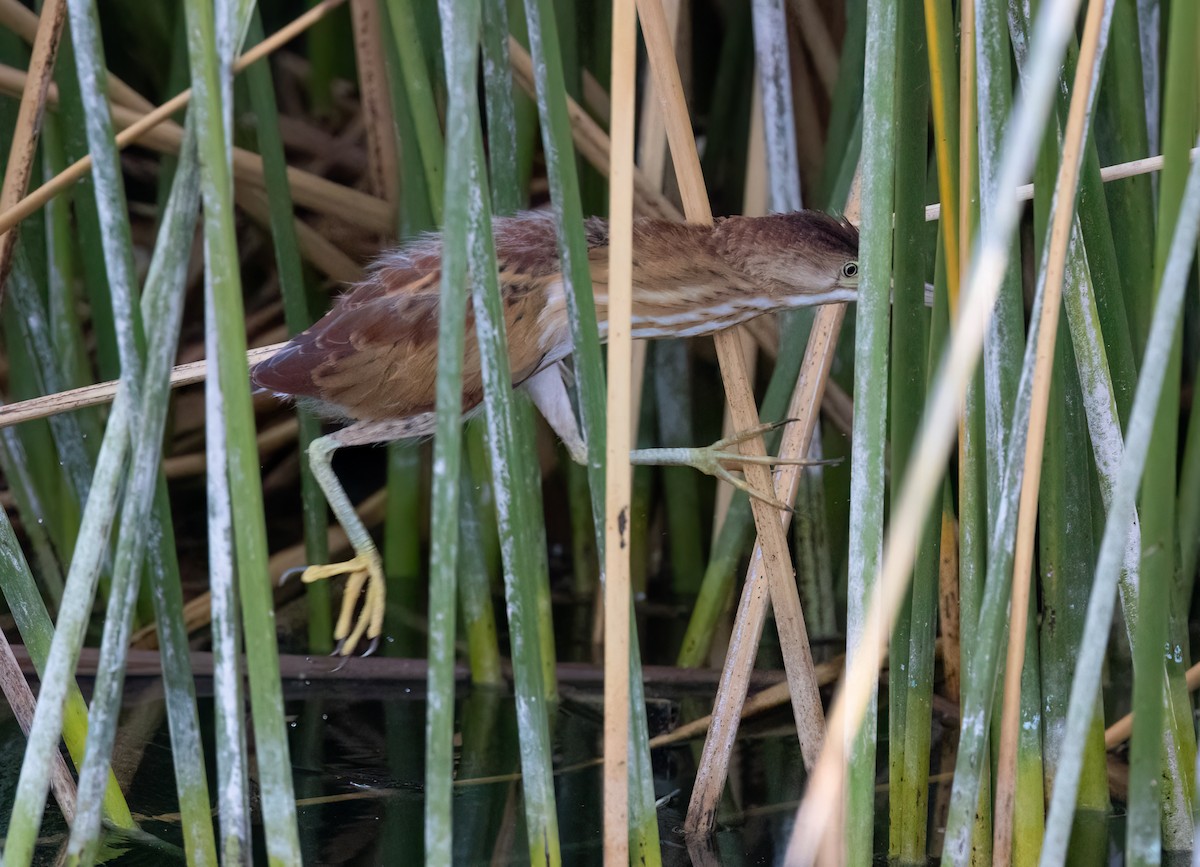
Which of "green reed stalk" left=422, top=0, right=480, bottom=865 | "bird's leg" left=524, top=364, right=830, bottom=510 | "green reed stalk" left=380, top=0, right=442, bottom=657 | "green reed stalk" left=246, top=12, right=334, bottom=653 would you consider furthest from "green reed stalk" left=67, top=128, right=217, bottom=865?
"green reed stalk" left=380, top=0, right=442, bottom=657

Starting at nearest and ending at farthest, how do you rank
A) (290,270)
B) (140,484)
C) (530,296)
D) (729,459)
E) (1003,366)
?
(140,484) < (1003,366) < (729,459) < (530,296) < (290,270)

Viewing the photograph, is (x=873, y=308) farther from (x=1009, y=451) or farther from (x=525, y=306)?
(x=525, y=306)

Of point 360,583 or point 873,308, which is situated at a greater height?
point 873,308

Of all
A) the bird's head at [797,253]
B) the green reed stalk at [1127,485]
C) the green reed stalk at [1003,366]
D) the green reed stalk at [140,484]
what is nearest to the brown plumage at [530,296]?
the bird's head at [797,253]

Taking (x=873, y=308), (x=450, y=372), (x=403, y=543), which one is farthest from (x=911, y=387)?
(x=403, y=543)

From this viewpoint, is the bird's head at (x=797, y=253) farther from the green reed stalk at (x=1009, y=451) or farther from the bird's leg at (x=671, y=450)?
the green reed stalk at (x=1009, y=451)

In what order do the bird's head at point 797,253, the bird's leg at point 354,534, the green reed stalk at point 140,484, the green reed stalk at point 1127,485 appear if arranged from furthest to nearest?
the bird's leg at point 354,534 → the bird's head at point 797,253 → the green reed stalk at point 140,484 → the green reed stalk at point 1127,485
